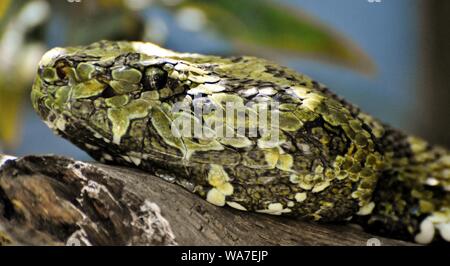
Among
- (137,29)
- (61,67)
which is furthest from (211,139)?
(137,29)

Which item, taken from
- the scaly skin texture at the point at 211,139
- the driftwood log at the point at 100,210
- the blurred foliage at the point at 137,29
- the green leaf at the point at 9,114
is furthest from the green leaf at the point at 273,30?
the driftwood log at the point at 100,210

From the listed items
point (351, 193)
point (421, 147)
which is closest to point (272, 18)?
point (421, 147)

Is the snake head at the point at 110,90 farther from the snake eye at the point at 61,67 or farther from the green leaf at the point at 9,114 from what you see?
the green leaf at the point at 9,114

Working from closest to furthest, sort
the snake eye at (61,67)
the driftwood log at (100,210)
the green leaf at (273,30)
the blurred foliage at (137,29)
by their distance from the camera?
the driftwood log at (100,210)
the snake eye at (61,67)
the blurred foliage at (137,29)
the green leaf at (273,30)

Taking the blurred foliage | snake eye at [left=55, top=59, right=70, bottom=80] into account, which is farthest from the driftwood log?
the blurred foliage

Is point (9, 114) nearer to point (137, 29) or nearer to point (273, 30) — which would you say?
point (137, 29)

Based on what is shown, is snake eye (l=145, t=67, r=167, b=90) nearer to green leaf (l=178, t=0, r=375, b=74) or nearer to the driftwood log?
the driftwood log
